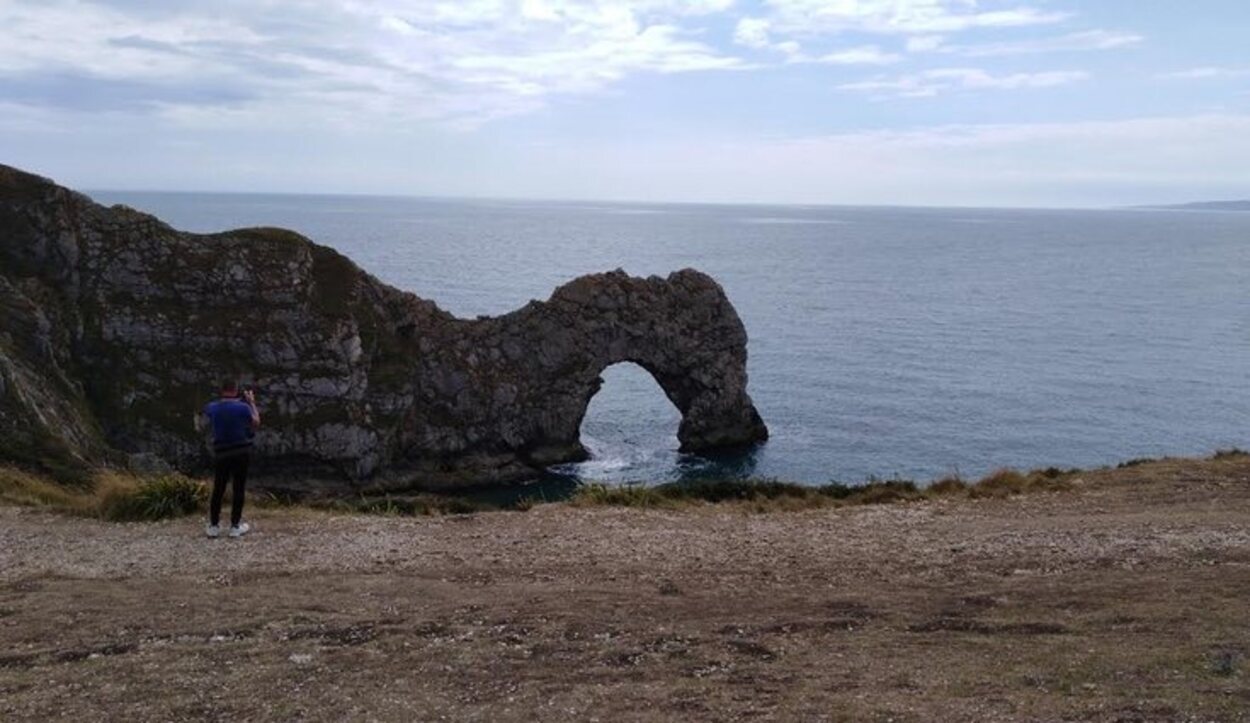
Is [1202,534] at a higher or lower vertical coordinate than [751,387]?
higher

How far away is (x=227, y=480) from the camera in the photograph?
18297 mm

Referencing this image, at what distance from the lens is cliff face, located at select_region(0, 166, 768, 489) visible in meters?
48.2

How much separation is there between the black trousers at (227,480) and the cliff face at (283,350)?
26.5 m

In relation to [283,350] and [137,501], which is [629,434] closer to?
[283,350]

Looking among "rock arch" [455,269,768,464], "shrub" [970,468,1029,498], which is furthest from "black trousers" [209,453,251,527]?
"rock arch" [455,269,768,464]

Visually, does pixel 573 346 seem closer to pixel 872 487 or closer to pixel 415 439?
pixel 415 439

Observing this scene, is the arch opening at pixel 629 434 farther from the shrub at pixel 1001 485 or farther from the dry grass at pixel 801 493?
the shrub at pixel 1001 485

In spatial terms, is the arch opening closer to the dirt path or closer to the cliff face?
the cliff face

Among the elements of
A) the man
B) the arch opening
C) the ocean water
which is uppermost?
the man

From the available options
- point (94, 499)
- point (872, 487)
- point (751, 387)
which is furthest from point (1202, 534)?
point (751, 387)

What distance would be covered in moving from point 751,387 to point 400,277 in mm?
72652

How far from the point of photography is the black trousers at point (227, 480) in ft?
59.5

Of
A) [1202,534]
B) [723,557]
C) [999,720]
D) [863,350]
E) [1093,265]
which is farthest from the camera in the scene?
[1093,265]

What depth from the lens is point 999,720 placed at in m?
10.4
